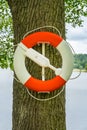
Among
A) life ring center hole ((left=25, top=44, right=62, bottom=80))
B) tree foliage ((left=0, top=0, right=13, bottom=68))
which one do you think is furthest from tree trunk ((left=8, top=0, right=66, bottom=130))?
tree foliage ((left=0, top=0, right=13, bottom=68))

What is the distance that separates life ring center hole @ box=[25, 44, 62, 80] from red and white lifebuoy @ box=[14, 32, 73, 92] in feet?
0.19

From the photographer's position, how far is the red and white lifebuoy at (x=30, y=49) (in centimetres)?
326

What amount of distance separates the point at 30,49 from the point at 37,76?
8.9 inches

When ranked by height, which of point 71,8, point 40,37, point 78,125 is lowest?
point 78,125

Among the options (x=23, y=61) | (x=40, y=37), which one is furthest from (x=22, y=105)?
(x=40, y=37)

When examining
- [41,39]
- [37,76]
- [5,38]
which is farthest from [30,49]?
[5,38]

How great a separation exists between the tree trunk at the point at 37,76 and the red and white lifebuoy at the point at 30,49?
0.27ft

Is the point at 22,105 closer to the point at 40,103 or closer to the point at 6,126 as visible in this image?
the point at 40,103

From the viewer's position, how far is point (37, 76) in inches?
131

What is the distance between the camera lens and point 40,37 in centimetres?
327

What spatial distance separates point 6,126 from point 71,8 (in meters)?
7.42

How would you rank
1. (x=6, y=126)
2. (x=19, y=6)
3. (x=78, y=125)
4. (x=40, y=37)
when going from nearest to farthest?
1. (x=40, y=37)
2. (x=19, y=6)
3. (x=6, y=126)
4. (x=78, y=125)

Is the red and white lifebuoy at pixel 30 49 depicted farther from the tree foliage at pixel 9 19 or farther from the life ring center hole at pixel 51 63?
the tree foliage at pixel 9 19

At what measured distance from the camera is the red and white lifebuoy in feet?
10.7
